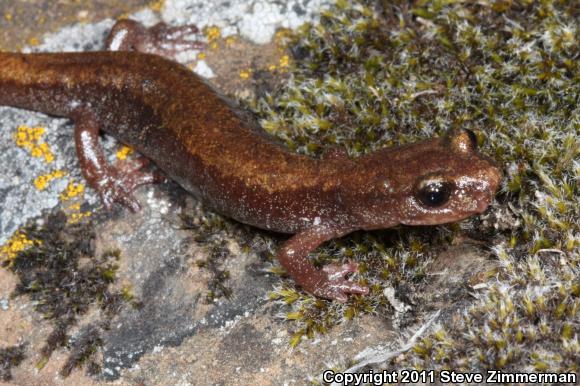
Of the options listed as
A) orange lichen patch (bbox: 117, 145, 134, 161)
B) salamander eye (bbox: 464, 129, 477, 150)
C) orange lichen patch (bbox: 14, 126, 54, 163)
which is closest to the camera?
salamander eye (bbox: 464, 129, 477, 150)

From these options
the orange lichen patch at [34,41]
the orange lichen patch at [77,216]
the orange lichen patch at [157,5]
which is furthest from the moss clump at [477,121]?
the orange lichen patch at [34,41]

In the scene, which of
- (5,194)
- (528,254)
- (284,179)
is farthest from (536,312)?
(5,194)

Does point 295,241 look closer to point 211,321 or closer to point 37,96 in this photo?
point 211,321

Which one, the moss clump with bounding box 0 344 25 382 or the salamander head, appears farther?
the moss clump with bounding box 0 344 25 382

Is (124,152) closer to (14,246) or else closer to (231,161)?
(14,246)

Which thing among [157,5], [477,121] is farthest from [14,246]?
[477,121]

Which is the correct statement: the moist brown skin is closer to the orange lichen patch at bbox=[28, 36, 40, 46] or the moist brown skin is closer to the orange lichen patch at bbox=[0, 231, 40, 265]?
the orange lichen patch at bbox=[28, 36, 40, 46]

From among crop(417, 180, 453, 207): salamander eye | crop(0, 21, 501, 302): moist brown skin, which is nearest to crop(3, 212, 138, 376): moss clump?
crop(0, 21, 501, 302): moist brown skin
